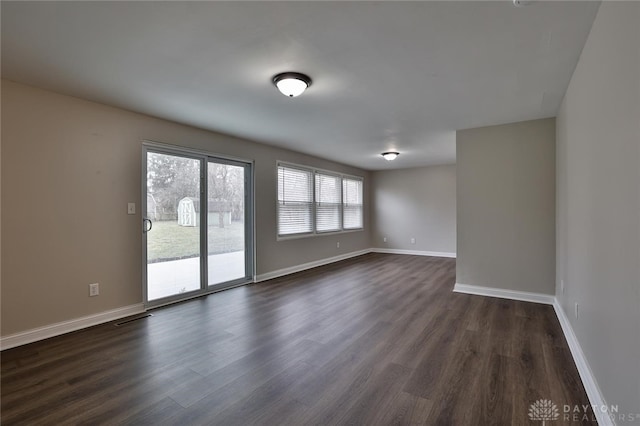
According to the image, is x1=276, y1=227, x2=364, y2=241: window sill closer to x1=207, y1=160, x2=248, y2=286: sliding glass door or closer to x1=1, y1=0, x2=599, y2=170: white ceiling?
x1=207, y1=160, x2=248, y2=286: sliding glass door

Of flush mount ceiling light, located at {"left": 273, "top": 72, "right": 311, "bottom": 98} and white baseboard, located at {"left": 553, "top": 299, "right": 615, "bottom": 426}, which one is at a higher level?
flush mount ceiling light, located at {"left": 273, "top": 72, "right": 311, "bottom": 98}

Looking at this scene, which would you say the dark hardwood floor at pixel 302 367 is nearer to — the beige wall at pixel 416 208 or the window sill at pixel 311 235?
the window sill at pixel 311 235

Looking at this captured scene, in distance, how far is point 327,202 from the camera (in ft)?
23.5

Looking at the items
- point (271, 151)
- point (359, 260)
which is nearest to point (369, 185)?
point (359, 260)

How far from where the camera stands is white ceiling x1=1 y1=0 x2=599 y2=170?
73.1 inches

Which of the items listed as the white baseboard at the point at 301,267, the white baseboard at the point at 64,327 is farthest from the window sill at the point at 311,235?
the white baseboard at the point at 64,327

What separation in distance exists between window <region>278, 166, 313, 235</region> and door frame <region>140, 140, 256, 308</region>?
71 cm

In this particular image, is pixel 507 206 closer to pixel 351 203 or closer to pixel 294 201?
pixel 294 201

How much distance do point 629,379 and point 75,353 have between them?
12.5 ft

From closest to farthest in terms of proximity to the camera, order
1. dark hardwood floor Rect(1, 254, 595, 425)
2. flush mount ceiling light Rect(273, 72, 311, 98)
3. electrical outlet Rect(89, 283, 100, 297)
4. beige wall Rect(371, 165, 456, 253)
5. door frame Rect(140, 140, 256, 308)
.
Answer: dark hardwood floor Rect(1, 254, 595, 425)
flush mount ceiling light Rect(273, 72, 311, 98)
electrical outlet Rect(89, 283, 100, 297)
door frame Rect(140, 140, 256, 308)
beige wall Rect(371, 165, 456, 253)

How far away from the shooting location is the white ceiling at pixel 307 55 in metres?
1.86

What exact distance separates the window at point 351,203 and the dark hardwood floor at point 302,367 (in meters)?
4.17

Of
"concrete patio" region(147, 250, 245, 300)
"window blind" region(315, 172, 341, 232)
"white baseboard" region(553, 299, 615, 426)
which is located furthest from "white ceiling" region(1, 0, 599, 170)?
"window blind" region(315, 172, 341, 232)

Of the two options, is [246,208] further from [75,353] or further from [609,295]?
[609,295]
